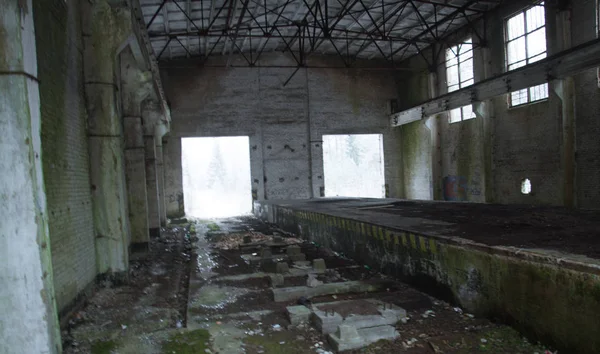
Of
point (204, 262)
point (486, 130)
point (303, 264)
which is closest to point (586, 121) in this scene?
point (486, 130)

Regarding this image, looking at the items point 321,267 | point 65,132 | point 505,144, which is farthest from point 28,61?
point 505,144

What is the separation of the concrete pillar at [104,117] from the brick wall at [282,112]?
11.3 metres

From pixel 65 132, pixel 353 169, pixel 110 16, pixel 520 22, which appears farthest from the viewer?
pixel 353 169

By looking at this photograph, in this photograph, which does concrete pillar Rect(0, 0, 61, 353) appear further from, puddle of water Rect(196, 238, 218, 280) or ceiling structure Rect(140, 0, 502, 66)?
ceiling structure Rect(140, 0, 502, 66)

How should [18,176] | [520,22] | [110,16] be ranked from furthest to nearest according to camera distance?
[520,22] → [110,16] → [18,176]

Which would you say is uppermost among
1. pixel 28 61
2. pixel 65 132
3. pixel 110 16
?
pixel 110 16

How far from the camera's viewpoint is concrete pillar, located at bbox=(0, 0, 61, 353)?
283cm

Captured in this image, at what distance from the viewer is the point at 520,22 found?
12.3 metres

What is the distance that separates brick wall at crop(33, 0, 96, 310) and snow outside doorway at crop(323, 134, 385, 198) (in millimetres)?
29988

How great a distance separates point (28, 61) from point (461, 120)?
14.8 m

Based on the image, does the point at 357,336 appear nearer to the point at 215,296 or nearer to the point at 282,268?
the point at 215,296

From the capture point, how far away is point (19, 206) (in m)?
2.88

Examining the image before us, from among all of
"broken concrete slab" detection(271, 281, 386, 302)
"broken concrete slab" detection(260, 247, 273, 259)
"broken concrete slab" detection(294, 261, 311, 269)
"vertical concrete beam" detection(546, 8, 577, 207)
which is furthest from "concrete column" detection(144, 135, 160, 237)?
"vertical concrete beam" detection(546, 8, 577, 207)

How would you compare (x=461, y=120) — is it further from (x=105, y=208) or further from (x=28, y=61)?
(x=28, y=61)
